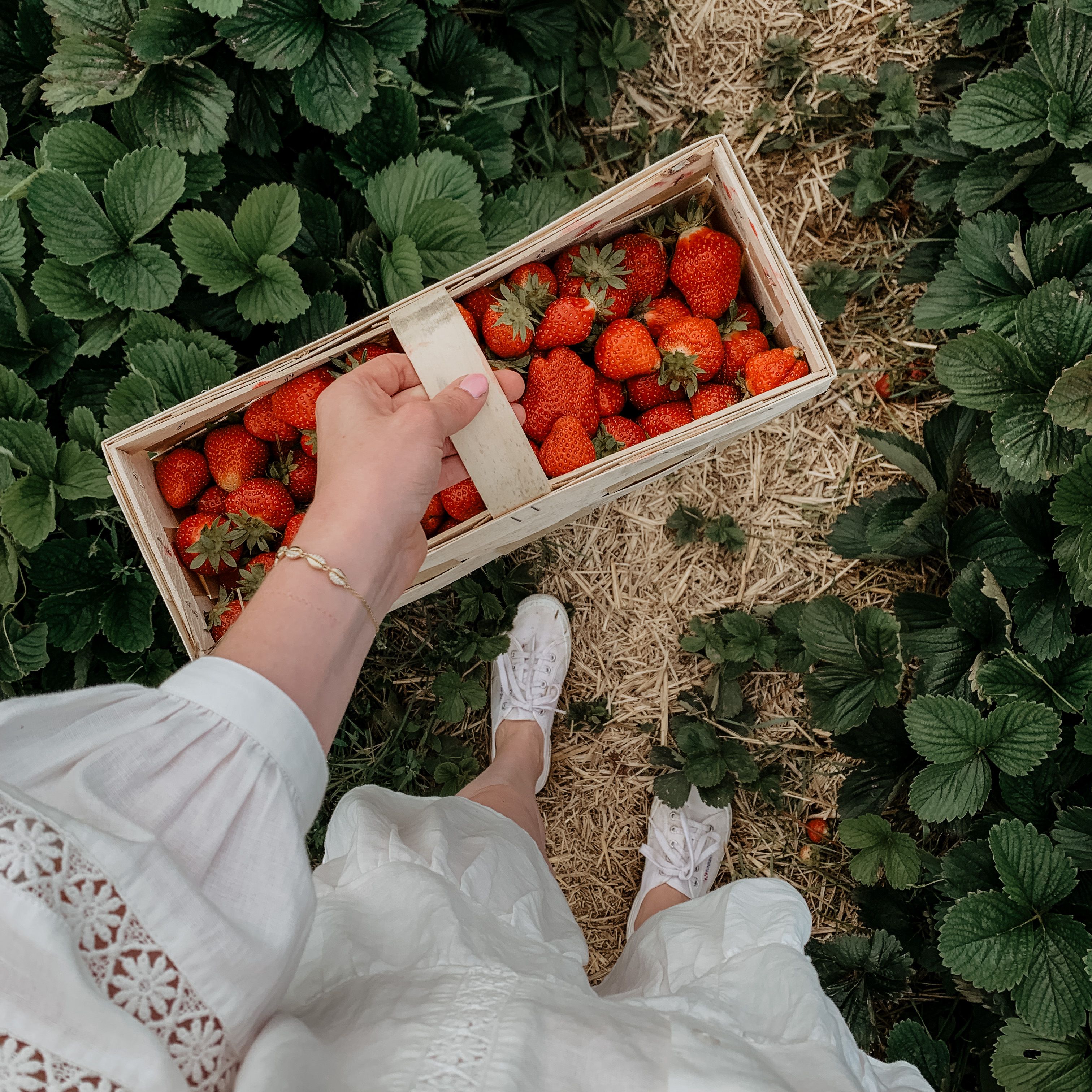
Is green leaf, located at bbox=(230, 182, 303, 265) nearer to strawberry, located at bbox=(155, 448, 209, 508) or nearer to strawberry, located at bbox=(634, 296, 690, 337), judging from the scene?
strawberry, located at bbox=(155, 448, 209, 508)

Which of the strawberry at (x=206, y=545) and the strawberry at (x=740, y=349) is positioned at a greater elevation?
the strawberry at (x=206, y=545)

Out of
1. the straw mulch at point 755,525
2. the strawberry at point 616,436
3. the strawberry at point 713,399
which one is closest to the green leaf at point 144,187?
the strawberry at point 616,436

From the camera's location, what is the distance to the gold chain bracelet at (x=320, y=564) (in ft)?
2.54

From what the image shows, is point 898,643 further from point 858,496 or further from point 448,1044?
point 448,1044

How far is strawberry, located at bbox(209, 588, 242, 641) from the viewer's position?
1.11 m

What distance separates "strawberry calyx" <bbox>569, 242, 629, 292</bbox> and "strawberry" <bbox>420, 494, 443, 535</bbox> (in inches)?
13.7

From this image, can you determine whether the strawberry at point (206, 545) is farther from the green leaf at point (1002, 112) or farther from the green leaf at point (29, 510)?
the green leaf at point (1002, 112)

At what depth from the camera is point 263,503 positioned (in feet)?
3.61

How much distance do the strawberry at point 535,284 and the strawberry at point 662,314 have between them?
13 centimetres

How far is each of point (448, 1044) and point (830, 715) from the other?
83cm

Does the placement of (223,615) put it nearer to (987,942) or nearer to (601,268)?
(601,268)

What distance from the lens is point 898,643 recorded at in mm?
1311

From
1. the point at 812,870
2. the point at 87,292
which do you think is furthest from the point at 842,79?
the point at 812,870

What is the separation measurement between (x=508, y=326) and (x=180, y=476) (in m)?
0.47
